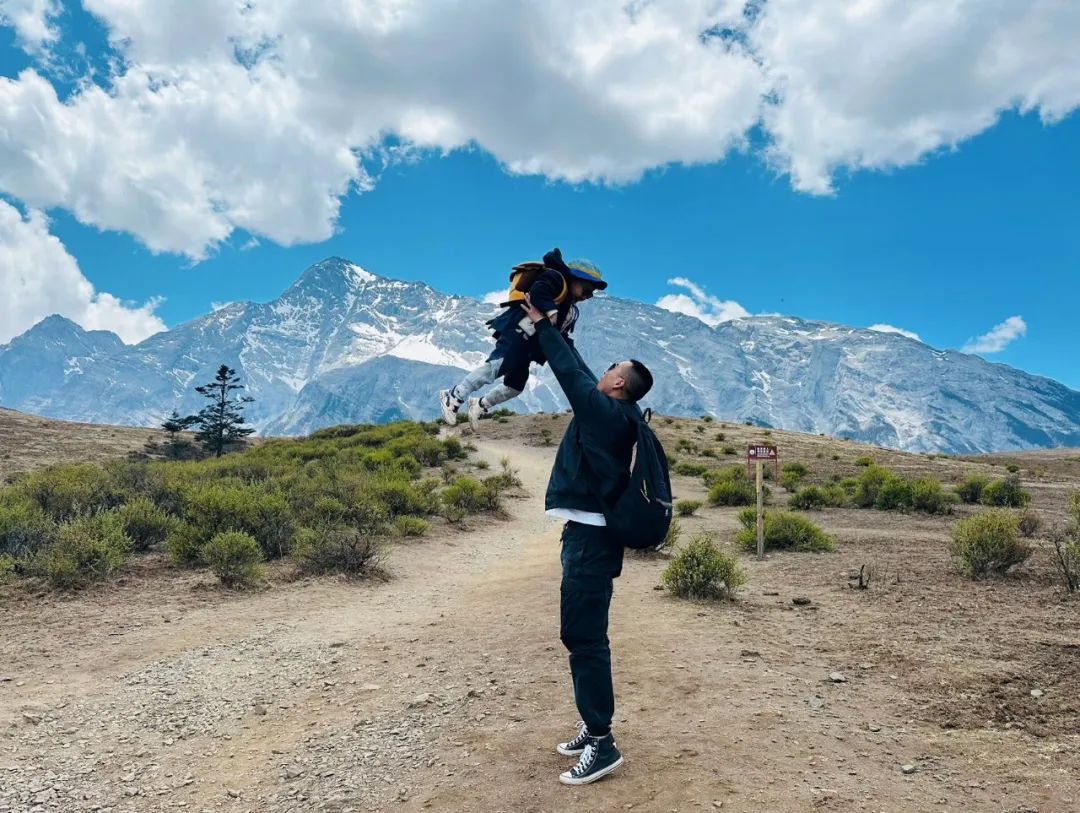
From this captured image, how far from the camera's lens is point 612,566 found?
4.11 metres

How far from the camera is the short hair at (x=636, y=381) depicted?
4.22 metres

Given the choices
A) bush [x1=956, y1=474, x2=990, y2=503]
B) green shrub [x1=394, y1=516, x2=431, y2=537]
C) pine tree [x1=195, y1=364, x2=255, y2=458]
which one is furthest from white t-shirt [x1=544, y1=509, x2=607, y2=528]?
pine tree [x1=195, y1=364, x2=255, y2=458]

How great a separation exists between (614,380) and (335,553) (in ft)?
28.6

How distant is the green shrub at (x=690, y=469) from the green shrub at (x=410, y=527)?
19062 millimetres

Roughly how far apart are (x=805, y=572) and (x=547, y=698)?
6938 millimetres

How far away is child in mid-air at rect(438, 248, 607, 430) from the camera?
3.81m

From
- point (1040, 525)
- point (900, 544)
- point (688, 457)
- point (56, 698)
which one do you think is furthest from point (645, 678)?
point (688, 457)

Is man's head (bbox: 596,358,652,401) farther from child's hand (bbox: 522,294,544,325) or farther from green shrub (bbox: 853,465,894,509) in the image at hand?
green shrub (bbox: 853,465,894,509)

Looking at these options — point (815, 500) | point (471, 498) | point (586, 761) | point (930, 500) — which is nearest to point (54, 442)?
point (471, 498)

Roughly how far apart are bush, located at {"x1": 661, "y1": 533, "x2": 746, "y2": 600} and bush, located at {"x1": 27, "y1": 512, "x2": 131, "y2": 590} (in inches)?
337

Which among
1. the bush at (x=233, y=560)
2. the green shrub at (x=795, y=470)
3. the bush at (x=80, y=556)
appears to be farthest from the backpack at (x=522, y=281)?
the green shrub at (x=795, y=470)

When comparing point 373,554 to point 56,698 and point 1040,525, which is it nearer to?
point 56,698

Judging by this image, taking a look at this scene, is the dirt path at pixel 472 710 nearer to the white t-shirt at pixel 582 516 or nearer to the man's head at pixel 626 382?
the white t-shirt at pixel 582 516

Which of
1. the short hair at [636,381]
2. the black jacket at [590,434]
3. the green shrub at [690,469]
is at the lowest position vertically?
the green shrub at [690,469]
